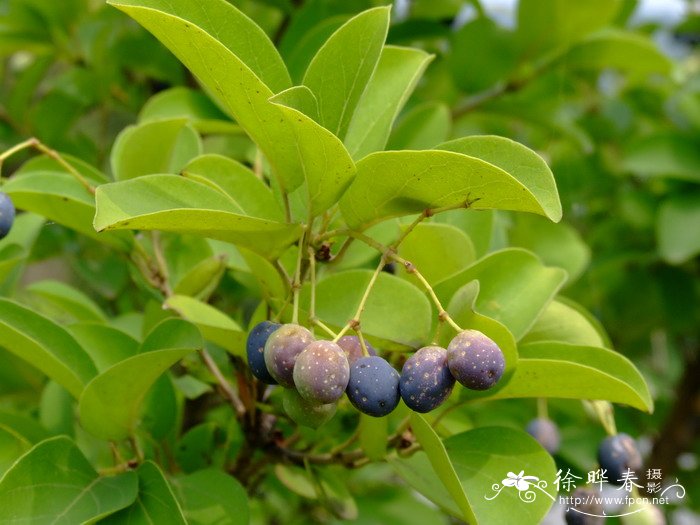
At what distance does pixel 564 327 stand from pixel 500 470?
25cm

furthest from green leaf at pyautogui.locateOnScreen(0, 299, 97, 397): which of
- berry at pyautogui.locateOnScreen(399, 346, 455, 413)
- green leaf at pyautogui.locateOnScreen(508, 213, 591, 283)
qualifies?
green leaf at pyautogui.locateOnScreen(508, 213, 591, 283)

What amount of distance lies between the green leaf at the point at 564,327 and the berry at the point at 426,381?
338mm

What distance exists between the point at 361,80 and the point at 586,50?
3.48 feet

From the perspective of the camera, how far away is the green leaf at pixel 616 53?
181 cm

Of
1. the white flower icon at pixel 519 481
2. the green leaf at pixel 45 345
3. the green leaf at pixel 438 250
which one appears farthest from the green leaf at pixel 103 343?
the white flower icon at pixel 519 481

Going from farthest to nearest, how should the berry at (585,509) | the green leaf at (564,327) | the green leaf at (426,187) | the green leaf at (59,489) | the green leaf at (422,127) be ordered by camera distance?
the green leaf at (422,127) < the berry at (585,509) < the green leaf at (564,327) < the green leaf at (59,489) < the green leaf at (426,187)

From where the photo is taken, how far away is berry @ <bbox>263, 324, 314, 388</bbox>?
824mm

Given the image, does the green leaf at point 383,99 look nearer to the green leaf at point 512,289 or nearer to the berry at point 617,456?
the green leaf at point 512,289

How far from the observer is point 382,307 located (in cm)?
99

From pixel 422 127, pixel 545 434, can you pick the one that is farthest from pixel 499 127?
pixel 545 434

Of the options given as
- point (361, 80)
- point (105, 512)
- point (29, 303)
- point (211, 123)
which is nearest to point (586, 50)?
point (211, 123)

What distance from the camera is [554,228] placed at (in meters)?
1.63

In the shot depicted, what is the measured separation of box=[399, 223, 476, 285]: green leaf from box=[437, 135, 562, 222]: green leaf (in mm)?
267

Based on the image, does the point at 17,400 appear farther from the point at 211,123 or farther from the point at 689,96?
the point at 689,96
